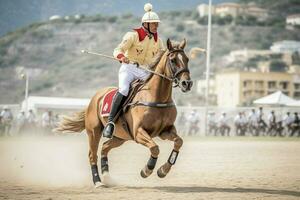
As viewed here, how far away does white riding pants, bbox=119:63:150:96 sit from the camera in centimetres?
1273

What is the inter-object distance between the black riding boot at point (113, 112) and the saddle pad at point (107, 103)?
13.7 inches

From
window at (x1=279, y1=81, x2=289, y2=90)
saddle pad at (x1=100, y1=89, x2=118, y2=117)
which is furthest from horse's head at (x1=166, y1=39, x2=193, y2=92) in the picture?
window at (x1=279, y1=81, x2=289, y2=90)

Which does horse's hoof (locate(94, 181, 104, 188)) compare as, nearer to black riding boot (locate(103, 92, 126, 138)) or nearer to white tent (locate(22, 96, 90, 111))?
black riding boot (locate(103, 92, 126, 138))

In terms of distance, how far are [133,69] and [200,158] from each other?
7.59m

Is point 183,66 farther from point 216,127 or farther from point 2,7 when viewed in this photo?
point 2,7

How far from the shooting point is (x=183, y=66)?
1145 cm

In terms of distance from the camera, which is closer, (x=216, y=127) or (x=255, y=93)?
(x=216, y=127)

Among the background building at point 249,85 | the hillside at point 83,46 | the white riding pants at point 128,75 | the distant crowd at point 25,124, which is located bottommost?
the distant crowd at point 25,124

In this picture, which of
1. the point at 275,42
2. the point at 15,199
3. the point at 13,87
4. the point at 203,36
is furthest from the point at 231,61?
the point at 15,199

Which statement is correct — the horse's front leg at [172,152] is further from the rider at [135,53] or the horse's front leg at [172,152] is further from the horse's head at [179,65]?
the rider at [135,53]

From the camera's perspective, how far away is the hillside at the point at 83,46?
131750 millimetres

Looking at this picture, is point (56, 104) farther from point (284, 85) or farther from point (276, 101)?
point (284, 85)

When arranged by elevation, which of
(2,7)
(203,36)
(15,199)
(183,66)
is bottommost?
(15,199)

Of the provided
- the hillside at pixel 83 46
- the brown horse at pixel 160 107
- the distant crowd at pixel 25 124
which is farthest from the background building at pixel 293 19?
the brown horse at pixel 160 107
